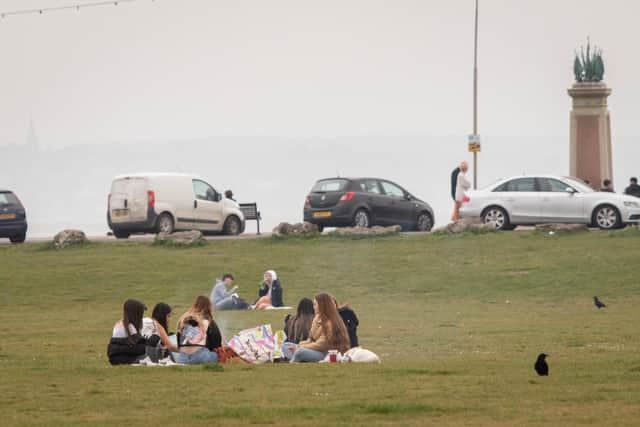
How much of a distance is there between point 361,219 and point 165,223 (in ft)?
17.4

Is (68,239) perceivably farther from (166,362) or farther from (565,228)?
(166,362)

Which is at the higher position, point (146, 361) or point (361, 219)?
point (361, 219)

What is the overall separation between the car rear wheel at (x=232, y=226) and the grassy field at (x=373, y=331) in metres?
4.27

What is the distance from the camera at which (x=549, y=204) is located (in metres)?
40.0

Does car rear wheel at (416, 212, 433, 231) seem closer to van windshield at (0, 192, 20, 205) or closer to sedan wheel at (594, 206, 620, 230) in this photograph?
sedan wheel at (594, 206, 620, 230)

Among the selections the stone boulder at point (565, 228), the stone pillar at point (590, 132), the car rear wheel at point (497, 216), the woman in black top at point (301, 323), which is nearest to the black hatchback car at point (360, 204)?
the car rear wheel at point (497, 216)

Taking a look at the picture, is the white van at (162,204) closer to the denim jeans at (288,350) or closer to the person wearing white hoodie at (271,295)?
the person wearing white hoodie at (271,295)

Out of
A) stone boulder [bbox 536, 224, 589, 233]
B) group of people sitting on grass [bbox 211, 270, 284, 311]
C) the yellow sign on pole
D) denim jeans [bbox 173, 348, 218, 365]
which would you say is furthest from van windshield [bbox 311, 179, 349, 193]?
denim jeans [bbox 173, 348, 218, 365]

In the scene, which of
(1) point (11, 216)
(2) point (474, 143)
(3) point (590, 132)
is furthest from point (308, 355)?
(3) point (590, 132)

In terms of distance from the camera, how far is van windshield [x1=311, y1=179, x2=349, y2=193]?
137 feet

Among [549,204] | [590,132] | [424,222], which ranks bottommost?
[424,222]

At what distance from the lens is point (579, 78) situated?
5900 cm

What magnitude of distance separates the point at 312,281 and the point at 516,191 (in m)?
8.37

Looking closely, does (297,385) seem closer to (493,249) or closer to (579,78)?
(493,249)
